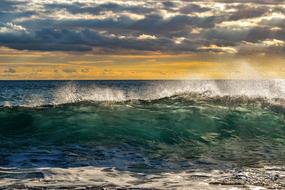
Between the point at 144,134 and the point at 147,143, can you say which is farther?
the point at 144,134

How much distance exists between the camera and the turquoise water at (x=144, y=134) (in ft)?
41.9

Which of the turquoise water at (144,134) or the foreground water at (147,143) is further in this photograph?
the turquoise water at (144,134)

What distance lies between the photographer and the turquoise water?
503 inches

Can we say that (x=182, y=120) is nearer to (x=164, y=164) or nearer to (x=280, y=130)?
(x=280, y=130)

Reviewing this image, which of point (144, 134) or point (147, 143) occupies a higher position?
point (144, 134)

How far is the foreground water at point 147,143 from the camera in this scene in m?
10.2

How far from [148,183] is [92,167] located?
237 centimetres

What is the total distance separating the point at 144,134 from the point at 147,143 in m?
1.39

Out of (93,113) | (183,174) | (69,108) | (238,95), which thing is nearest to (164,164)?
(183,174)

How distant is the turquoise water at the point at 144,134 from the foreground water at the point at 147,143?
30 mm

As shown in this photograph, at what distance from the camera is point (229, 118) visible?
22016 mm

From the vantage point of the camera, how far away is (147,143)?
16.1 m

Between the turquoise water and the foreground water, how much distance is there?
3 cm

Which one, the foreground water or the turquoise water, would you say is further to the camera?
the turquoise water
